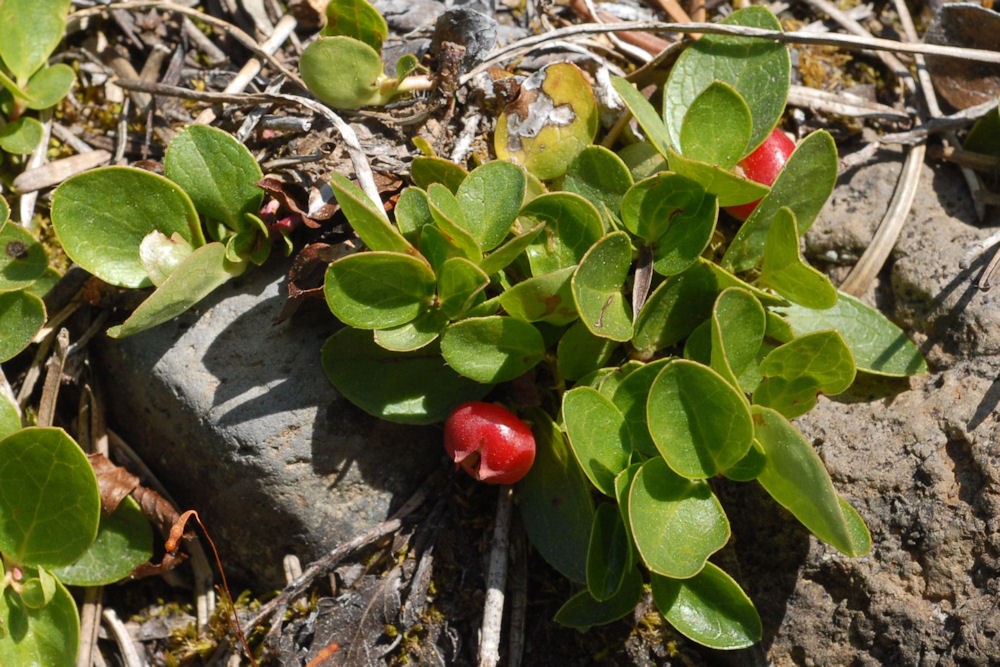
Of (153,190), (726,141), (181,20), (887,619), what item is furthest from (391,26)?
(887,619)

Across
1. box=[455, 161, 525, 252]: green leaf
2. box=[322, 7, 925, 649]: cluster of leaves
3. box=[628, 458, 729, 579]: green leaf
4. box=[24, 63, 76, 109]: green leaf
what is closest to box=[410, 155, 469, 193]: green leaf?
box=[322, 7, 925, 649]: cluster of leaves

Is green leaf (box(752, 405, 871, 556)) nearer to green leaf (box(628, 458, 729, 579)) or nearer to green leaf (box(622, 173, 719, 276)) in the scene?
green leaf (box(628, 458, 729, 579))

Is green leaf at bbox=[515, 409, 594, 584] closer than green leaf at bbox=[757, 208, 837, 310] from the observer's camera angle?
No

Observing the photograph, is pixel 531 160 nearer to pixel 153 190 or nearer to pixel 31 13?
pixel 153 190

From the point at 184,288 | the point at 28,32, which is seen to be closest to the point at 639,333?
the point at 184,288

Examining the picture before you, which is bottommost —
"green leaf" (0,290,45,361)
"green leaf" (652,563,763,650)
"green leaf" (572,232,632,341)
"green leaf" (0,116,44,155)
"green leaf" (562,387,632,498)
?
"green leaf" (652,563,763,650)

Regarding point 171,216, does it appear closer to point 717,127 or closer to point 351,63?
point 351,63

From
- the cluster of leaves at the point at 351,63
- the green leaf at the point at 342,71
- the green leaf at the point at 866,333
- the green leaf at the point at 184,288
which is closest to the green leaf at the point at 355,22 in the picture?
the cluster of leaves at the point at 351,63

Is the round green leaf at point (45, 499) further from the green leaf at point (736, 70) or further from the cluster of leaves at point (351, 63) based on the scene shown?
the green leaf at point (736, 70)
